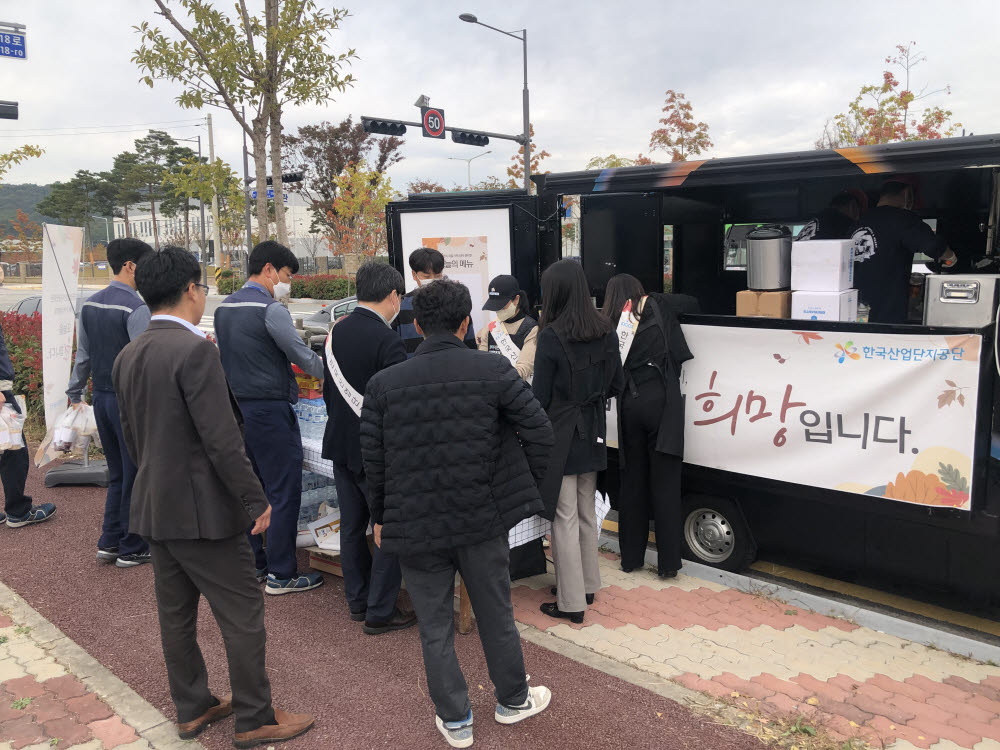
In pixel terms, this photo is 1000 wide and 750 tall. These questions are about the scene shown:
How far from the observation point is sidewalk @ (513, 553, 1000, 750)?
307 centimetres

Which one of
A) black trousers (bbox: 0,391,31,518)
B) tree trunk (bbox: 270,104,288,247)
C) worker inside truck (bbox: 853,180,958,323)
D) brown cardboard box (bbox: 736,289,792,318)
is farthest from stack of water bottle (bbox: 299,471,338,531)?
tree trunk (bbox: 270,104,288,247)

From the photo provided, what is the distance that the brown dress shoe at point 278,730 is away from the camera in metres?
2.94

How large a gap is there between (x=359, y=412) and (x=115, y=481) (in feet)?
7.23

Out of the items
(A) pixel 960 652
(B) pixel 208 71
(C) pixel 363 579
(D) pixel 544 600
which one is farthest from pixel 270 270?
(B) pixel 208 71

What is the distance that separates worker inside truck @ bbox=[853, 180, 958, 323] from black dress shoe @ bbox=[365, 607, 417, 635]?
11.5ft

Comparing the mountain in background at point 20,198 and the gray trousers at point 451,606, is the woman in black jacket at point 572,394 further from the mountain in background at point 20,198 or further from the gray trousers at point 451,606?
the mountain in background at point 20,198

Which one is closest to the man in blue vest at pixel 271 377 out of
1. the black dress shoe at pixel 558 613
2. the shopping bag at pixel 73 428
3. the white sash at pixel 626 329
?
the black dress shoe at pixel 558 613

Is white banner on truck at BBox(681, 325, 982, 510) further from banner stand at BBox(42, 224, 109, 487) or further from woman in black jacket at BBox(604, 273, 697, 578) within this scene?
banner stand at BBox(42, 224, 109, 487)

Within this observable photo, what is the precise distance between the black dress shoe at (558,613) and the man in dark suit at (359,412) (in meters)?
Answer: 0.75

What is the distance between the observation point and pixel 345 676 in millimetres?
3484

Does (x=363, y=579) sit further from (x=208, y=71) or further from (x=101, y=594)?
(x=208, y=71)

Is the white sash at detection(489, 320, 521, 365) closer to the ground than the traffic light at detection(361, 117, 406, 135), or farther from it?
closer to the ground

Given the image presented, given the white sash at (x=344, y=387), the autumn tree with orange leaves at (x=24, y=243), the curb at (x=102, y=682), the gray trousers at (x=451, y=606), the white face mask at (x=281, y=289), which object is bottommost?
the curb at (x=102, y=682)

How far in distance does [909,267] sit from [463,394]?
3.67 meters
